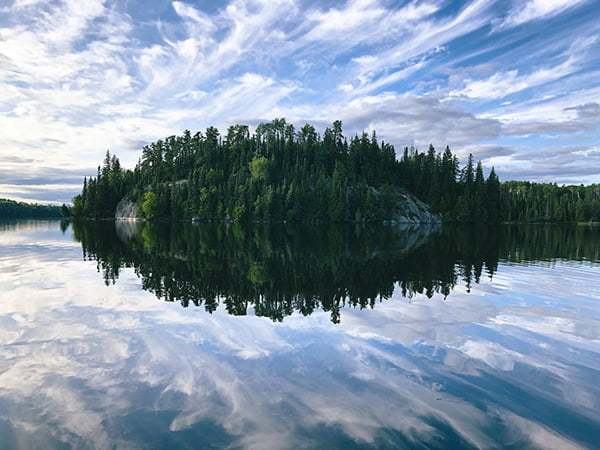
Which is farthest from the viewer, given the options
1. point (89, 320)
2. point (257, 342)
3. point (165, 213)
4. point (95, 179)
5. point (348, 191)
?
point (95, 179)

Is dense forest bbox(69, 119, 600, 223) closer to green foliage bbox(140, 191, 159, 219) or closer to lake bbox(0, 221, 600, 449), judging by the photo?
green foliage bbox(140, 191, 159, 219)

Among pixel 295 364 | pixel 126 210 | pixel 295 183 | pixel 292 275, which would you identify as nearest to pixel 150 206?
pixel 126 210

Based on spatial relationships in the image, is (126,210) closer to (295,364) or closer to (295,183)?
(295,183)

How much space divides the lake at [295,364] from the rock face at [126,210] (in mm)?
151124

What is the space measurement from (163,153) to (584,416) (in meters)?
197

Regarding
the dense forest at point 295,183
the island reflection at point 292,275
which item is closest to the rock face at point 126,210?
the dense forest at point 295,183

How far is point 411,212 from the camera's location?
156m

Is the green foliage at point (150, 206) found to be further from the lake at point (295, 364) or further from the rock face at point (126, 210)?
the lake at point (295, 364)

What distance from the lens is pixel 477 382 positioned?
10227 millimetres

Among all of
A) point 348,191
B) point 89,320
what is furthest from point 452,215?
point 89,320

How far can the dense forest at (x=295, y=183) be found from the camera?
149 m

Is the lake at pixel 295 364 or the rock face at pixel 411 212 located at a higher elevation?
the rock face at pixel 411 212

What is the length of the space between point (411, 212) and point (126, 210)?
126467 mm

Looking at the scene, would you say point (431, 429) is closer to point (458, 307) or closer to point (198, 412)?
point (198, 412)
